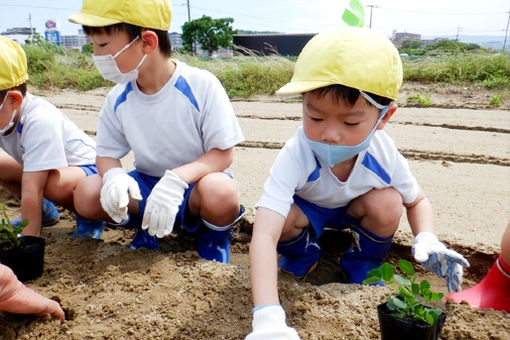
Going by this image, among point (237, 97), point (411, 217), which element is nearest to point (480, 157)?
point (411, 217)

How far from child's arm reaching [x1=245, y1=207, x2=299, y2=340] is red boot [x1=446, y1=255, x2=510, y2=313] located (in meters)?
0.77

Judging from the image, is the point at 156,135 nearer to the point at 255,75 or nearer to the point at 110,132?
the point at 110,132

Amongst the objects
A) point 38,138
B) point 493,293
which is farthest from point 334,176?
point 38,138

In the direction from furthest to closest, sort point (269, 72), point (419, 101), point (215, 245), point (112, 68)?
point (269, 72), point (419, 101), point (215, 245), point (112, 68)

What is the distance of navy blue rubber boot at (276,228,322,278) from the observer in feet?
6.35

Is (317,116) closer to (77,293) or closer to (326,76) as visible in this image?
(326,76)

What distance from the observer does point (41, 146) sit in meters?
2.08

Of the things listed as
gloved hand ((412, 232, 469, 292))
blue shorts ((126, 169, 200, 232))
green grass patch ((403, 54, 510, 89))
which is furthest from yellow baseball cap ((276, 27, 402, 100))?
green grass patch ((403, 54, 510, 89))

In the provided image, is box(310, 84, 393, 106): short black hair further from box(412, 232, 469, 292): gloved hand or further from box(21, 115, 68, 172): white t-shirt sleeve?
box(21, 115, 68, 172): white t-shirt sleeve

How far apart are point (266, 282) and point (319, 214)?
2.18ft

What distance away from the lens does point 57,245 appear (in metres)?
2.04

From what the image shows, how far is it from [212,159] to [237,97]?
4885 mm

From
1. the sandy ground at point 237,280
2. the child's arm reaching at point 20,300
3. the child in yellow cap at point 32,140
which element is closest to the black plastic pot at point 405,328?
the sandy ground at point 237,280

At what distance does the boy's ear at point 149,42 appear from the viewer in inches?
75.0
